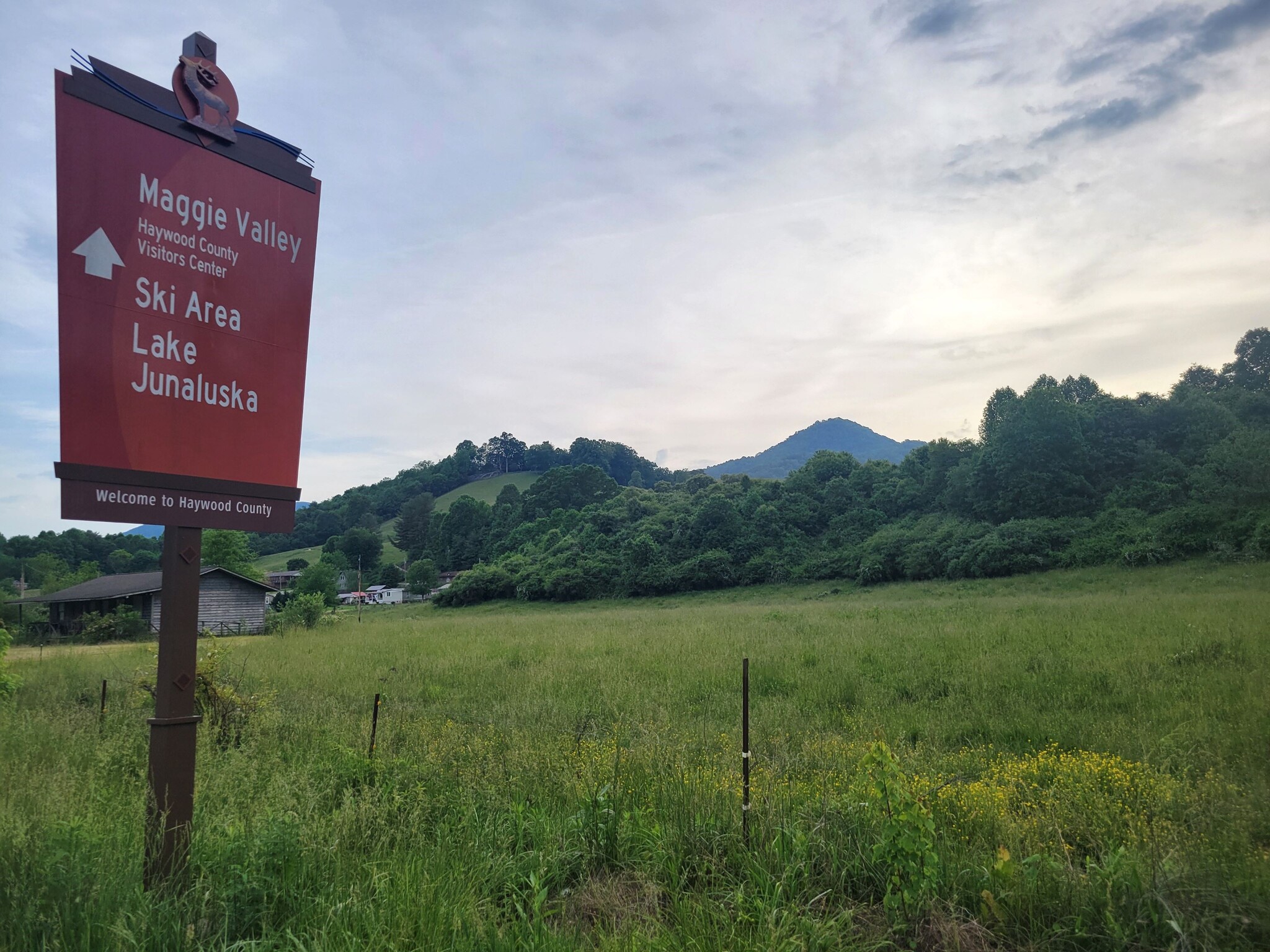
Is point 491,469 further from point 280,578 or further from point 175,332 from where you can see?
point 175,332

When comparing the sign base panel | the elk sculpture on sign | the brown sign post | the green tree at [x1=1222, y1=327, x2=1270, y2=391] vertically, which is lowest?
the sign base panel

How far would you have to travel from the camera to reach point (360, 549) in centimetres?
9700

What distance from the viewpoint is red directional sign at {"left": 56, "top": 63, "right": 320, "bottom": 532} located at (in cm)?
373

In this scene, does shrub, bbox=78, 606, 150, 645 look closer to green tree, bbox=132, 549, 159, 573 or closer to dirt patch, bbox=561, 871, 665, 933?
dirt patch, bbox=561, 871, 665, 933

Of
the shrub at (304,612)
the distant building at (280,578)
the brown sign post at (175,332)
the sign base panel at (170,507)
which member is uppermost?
the brown sign post at (175,332)

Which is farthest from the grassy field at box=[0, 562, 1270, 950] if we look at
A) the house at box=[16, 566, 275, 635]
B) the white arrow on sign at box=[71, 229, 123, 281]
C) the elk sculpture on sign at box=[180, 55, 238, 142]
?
the house at box=[16, 566, 275, 635]

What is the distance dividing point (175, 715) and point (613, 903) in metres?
2.68

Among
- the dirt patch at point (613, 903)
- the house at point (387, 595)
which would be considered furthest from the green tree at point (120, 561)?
the dirt patch at point (613, 903)

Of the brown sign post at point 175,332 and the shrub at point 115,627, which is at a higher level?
the brown sign post at point 175,332

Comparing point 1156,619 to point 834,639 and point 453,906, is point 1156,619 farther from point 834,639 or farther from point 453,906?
→ point 453,906

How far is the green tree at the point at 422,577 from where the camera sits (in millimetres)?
82688

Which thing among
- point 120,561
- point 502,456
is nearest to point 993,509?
point 120,561

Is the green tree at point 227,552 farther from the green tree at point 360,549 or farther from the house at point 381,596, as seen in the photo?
the green tree at point 360,549

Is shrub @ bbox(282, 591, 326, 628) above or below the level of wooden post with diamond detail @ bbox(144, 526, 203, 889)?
below
